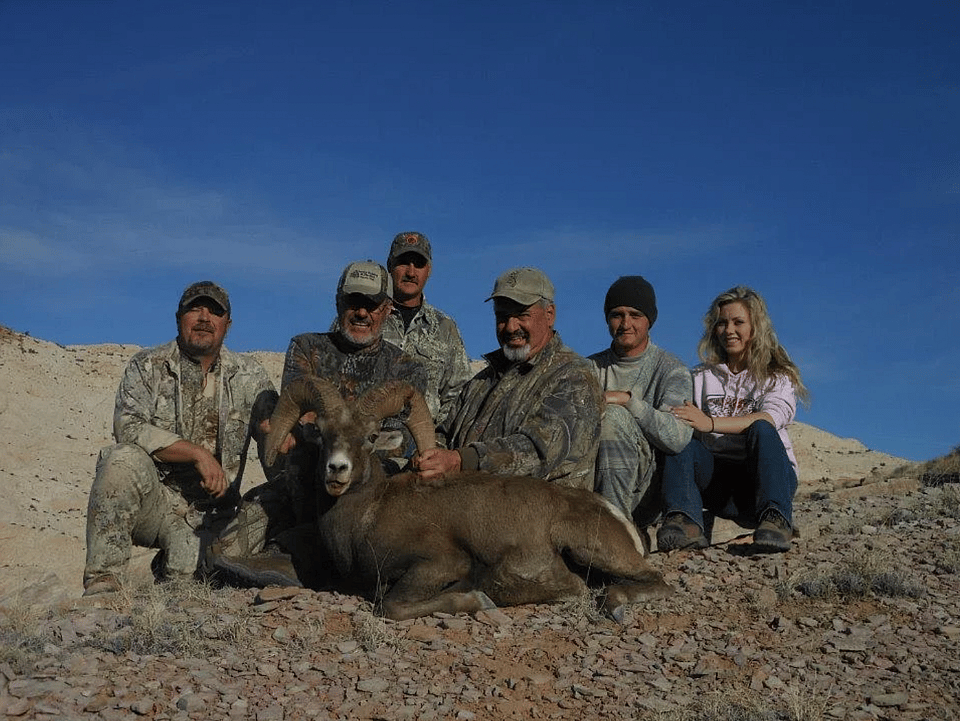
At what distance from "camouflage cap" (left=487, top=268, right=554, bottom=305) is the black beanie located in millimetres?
1049

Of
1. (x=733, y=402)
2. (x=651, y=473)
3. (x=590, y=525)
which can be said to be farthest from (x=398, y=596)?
(x=733, y=402)

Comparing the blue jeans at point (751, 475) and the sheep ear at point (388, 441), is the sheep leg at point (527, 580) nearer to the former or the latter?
the sheep ear at point (388, 441)

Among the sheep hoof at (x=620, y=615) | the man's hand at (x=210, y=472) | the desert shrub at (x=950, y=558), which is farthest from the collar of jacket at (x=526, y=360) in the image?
the desert shrub at (x=950, y=558)

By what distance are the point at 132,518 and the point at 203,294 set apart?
2.16 m

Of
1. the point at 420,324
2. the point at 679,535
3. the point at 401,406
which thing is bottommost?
the point at 679,535

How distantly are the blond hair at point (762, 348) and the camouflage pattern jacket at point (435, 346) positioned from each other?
116 inches

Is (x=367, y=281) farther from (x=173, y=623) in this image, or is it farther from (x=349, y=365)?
(x=173, y=623)

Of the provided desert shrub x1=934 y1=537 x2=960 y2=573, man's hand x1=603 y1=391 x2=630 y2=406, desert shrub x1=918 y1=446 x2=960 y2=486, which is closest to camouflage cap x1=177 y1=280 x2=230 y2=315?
man's hand x1=603 y1=391 x2=630 y2=406

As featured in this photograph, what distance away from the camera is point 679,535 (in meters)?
8.55

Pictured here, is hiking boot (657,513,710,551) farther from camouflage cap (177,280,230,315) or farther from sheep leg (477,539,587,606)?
camouflage cap (177,280,230,315)

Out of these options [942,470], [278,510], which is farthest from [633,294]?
[942,470]

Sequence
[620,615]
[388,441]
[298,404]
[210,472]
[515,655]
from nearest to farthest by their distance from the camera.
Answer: [515,655] < [620,615] < [298,404] < [388,441] < [210,472]

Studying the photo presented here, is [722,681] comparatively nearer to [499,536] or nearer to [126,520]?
[499,536]

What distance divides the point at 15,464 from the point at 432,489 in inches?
665
